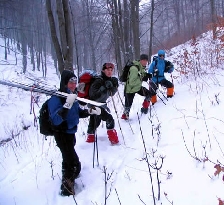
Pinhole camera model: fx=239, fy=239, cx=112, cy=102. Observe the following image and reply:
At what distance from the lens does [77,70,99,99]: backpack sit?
14.2 ft

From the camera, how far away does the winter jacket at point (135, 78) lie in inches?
215

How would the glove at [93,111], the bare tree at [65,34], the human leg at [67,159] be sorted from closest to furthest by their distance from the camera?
the human leg at [67,159]
the glove at [93,111]
the bare tree at [65,34]

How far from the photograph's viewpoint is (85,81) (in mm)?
4363

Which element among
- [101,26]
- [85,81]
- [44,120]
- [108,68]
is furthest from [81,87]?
[101,26]

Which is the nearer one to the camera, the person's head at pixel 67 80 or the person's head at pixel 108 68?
the person's head at pixel 67 80

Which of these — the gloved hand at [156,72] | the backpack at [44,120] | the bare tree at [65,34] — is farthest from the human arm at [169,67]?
the backpack at [44,120]

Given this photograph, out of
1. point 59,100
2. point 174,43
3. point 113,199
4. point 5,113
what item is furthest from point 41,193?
point 174,43

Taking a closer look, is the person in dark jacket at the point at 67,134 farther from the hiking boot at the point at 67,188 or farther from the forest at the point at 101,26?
the forest at the point at 101,26

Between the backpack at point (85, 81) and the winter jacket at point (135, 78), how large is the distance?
4.43ft

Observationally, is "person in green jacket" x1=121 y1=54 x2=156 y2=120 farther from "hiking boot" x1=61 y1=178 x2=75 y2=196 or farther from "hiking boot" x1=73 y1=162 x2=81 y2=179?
"hiking boot" x1=61 y1=178 x2=75 y2=196

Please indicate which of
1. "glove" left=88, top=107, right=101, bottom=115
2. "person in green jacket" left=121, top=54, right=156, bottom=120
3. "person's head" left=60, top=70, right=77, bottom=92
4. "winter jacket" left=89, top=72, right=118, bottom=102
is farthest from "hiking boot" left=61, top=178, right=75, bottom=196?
"person in green jacket" left=121, top=54, right=156, bottom=120

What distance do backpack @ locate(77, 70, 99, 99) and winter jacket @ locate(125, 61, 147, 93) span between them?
1.35 metres

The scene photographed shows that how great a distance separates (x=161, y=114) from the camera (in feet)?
17.6

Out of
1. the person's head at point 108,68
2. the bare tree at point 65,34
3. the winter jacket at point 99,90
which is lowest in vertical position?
the winter jacket at point 99,90
